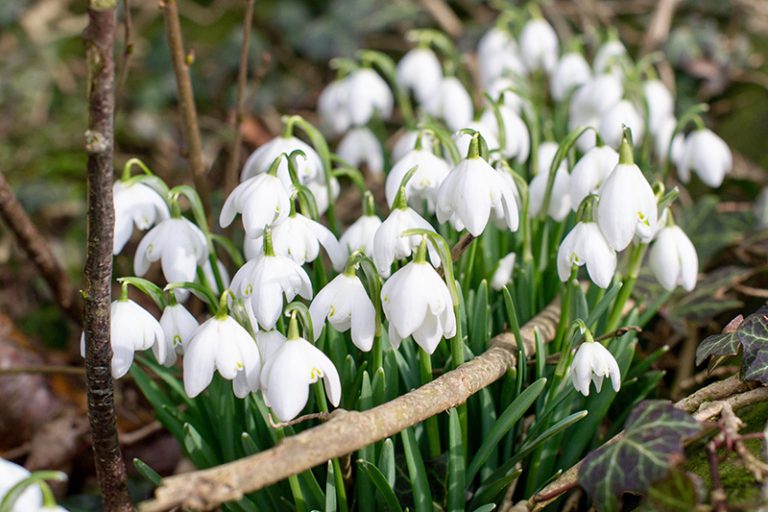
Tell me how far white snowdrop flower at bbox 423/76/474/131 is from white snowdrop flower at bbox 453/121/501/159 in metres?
0.19

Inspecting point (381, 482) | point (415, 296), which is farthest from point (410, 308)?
point (381, 482)

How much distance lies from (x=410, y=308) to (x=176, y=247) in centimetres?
40

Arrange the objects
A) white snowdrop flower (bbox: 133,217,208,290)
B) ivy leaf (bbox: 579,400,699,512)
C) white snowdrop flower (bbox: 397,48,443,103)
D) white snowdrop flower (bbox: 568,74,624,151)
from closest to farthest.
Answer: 1. ivy leaf (bbox: 579,400,699,512)
2. white snowdrop flower (bbox: 133,217,208,290)
3. white snowdrop flower (bbox: 568,74,624,151)
4. white snowdrop flower (bbox: 397,48,443,103)

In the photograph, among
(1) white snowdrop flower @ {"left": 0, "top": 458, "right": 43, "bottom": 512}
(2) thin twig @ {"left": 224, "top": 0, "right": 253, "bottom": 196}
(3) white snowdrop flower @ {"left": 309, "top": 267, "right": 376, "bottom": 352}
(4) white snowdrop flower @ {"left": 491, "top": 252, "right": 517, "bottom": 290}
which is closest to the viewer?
(1) white snowdrop flower @ {"left": 0, "top": 458, "right": 43, "bottom": 512}

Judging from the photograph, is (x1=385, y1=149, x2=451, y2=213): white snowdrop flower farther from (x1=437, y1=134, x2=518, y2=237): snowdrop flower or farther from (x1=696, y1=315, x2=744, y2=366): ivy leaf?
(x1=696, y1=315, x2=744, y2=366): ivy leaf

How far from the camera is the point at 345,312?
107 centimetres

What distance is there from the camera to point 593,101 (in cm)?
178

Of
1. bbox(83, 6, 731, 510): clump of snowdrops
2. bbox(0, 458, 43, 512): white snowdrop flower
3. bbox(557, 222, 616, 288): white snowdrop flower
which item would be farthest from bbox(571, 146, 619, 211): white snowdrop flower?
bbox(0, 458, 43, 512): white snowdrop flower

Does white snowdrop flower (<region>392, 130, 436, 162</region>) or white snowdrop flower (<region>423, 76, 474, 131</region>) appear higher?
white snowdrop flower (<region>423, 76, 474, 131</region>)

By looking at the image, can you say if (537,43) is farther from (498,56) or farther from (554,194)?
(554,194)

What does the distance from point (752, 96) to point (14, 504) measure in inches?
91.2

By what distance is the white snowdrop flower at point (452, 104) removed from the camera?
5.96 feet

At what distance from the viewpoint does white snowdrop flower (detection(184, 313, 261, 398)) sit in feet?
3.44

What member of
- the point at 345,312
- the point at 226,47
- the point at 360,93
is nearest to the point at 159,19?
the point at 226,47
